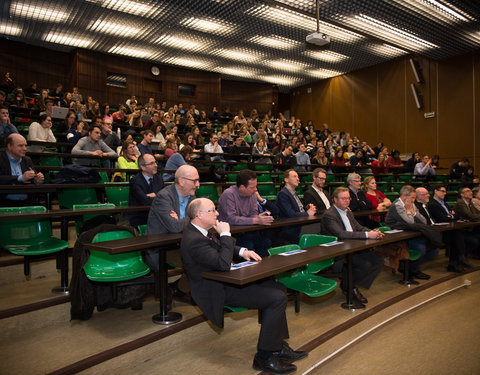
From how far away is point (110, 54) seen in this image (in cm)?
1217

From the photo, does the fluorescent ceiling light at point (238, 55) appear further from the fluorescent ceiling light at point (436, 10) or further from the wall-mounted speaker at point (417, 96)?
the fluorescent ceiling light at point (436, 10)

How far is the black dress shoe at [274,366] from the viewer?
203cm

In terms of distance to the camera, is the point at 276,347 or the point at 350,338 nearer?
the point at 276,347

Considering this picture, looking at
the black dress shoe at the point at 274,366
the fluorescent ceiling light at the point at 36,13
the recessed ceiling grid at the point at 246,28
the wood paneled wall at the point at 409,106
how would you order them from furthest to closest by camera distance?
the wood paneled wall at the point at 409,106 → the fluorescent ceiling light at the point at 36,13 → the recessed ceiling grid at the point at 246,28 → the black dress shoe at the point at 274,366

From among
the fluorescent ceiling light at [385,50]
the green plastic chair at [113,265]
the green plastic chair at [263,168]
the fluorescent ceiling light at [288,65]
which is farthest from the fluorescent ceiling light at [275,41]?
the green plastic chair at [113,265]

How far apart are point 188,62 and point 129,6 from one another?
4.72 m

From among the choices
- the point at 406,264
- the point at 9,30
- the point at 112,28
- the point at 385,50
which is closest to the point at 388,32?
the point at 385,50

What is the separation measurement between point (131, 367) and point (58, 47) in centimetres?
1230

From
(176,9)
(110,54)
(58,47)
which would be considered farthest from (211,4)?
(58,47)

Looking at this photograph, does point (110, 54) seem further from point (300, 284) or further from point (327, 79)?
point (300, 284)

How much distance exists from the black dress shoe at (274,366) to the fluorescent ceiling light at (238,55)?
1099cm

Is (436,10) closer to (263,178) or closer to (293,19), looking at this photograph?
(293,19)

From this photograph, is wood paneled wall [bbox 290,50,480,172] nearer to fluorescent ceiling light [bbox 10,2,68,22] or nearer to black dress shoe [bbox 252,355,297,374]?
fluorescent ceiling light [bbox 10,2,68,22]

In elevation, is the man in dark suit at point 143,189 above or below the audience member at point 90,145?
below
